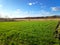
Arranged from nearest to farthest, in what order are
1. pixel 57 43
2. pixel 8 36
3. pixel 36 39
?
1. pixel 57 43
2. pixel 36 39
3. pixel 8 36

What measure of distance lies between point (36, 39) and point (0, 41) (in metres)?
3.12

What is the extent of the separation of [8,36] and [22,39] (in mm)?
1901

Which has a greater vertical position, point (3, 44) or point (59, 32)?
point (59, 32)

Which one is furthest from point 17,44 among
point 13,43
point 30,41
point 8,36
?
point 8,36

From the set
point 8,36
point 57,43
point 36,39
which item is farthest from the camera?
point 8,36

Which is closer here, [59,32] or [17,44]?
[17,44]

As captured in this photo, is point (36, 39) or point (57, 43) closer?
point (57, 43)

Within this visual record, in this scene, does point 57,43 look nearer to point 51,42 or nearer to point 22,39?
point 51,42

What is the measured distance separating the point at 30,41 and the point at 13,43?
1.40 metres

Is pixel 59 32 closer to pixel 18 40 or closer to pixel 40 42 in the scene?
pixel 40 42

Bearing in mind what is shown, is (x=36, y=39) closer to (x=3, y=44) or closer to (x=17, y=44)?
(x=17, y=44)

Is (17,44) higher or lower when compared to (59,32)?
lower

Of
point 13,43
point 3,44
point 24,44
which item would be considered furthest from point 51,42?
point 3,44

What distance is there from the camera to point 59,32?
12.5m
